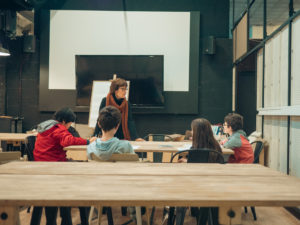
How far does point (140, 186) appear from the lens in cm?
114

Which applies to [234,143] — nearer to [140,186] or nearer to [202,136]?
[202,136]

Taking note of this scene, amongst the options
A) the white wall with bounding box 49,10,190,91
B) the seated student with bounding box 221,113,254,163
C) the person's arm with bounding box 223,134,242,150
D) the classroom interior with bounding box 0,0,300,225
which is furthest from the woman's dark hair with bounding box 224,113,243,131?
the white wall with bounding box 49,10,190,91

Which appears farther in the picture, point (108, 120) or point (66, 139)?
point (66, 139)

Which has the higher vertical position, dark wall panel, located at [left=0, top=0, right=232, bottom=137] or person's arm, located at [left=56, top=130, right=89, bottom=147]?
dark wall panel, located at [left=0, top=0, right=232, bottom=137]

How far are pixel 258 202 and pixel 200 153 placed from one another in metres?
1.25

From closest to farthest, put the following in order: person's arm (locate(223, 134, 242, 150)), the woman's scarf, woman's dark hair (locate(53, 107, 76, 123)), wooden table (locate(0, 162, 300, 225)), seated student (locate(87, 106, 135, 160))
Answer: wooden table (locate(0, 162, 300, 225)) → seated student (locate(87, 106, 135, 160)) → woman's dark hair (locate(53, 107, 76, 123)) → person's arm (locate(223, 134, 242, 150)) → the woman's scarf

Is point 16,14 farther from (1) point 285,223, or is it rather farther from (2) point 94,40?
(1) point 285,223

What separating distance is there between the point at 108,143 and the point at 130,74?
13.4 ft

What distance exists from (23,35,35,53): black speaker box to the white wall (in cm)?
36

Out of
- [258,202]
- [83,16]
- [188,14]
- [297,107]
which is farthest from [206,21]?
[258,202]

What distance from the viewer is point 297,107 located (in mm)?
3088

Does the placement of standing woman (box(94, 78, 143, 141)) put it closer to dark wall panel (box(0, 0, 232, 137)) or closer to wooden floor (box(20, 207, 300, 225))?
wooden floor (box(20, 207, 300, 225))

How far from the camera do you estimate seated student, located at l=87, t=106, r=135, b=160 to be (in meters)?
2.04

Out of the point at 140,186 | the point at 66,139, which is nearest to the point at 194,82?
the point at 66,139
